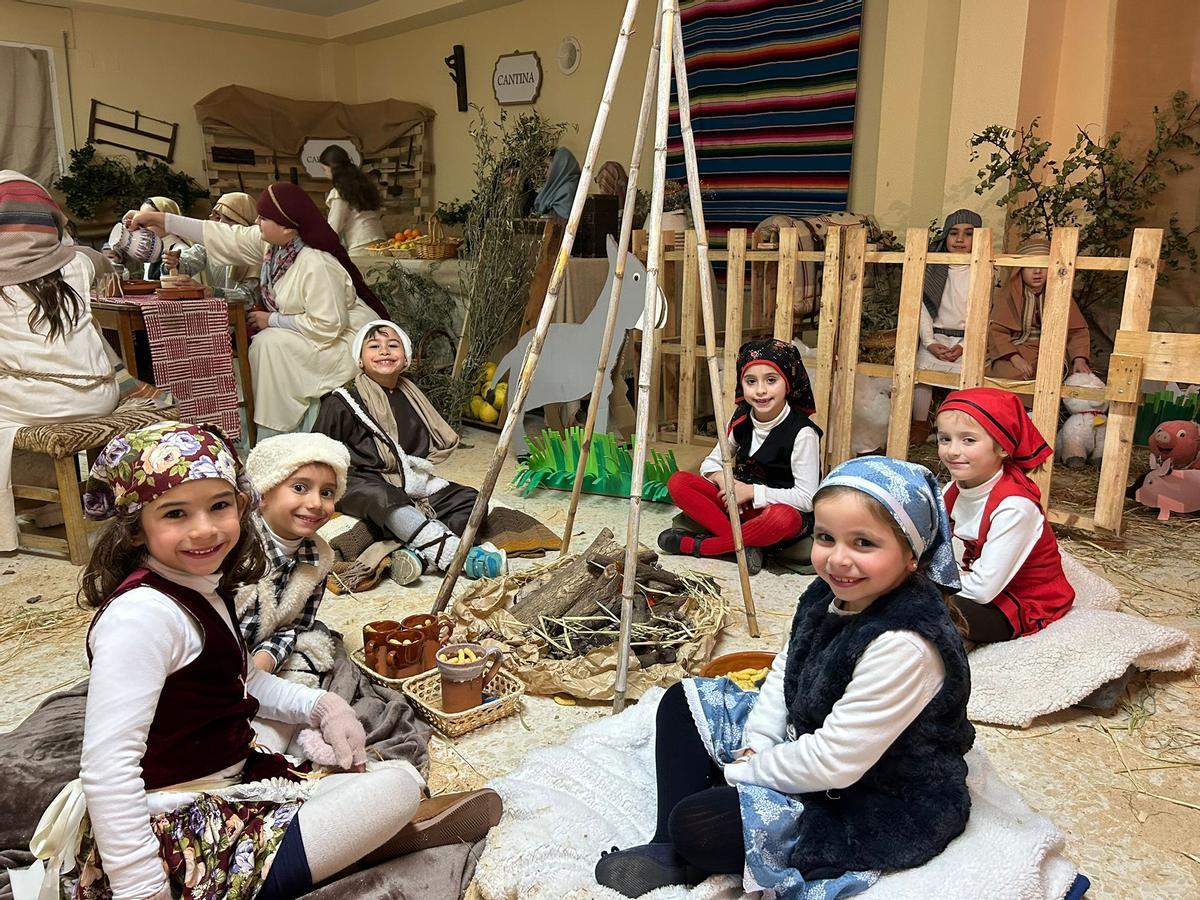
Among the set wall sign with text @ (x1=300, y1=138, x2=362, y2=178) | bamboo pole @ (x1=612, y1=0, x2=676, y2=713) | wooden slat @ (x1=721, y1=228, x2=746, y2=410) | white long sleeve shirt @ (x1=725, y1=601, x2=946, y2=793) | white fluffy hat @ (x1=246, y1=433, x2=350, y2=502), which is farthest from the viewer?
wall sign with text @ (x1=300, y1=138, x2=362, y2=178)

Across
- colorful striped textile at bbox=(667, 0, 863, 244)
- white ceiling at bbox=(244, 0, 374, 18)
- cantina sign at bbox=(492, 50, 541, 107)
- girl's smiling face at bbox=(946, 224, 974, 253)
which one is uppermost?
white ceiling at bbox=(244, 0, 374, 18)

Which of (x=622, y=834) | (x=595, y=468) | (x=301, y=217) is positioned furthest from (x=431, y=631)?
(x=301, y=217)

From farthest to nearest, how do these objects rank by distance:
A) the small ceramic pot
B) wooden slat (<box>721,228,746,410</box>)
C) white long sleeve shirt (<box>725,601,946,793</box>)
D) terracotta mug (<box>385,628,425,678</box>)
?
the small ceramic pot
wooden slat (<box>721,228,746,410</box>)
terracotta mug (<box>385,628,425,678</box>)
white long sleeve shirt (<box>725,601,946,793</box>)

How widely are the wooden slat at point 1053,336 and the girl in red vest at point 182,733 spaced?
11.1 feet

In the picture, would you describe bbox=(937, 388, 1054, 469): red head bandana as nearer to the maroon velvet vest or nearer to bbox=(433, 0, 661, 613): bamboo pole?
bbox=(433, 0, 661, 613): bamboo pole

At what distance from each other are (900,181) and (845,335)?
1.92 metres

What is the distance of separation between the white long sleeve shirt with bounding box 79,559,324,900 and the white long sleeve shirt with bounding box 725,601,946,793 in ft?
3.95

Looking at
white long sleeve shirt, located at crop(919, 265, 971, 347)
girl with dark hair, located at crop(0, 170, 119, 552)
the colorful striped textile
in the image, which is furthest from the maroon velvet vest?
the colorful striped textile

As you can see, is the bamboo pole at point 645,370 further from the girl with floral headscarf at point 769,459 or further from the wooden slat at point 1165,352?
the wooden slat at point 1165,352

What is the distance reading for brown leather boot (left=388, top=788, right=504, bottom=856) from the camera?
6.78 ft

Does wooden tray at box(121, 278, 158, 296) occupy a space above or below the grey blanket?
above

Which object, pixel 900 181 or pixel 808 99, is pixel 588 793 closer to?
pixel 900 181

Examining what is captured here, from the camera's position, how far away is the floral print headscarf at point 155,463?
1749 mm

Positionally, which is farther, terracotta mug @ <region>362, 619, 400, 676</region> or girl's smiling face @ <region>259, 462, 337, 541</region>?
terracotta mug @ <region>362, 619, 400, 676</region>
